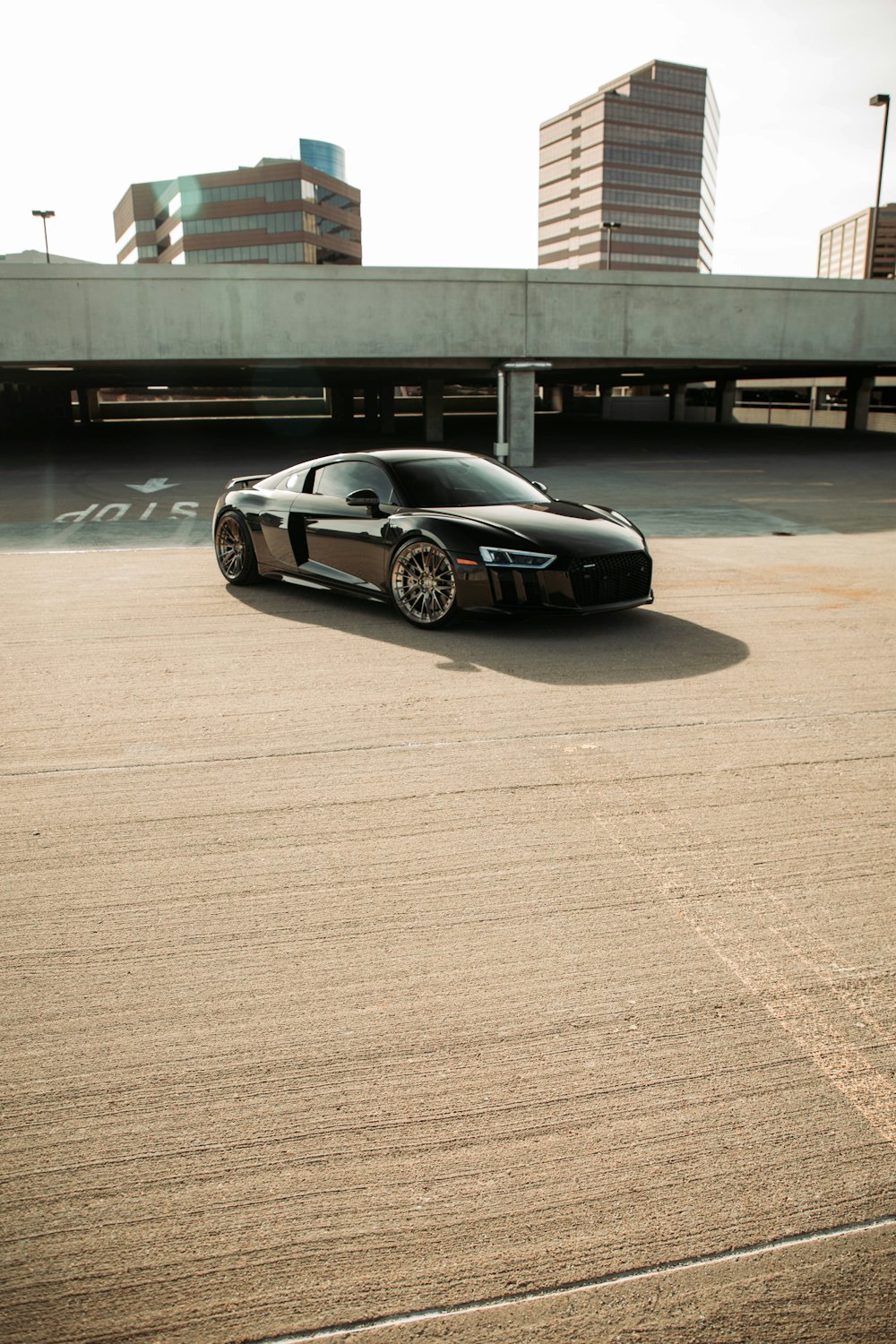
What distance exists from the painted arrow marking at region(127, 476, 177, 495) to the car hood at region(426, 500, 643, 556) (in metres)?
13.6

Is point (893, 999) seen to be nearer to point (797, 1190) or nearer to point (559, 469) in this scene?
point (797, 1190)

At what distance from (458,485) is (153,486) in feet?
47.4

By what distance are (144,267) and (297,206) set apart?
104642 millimetres

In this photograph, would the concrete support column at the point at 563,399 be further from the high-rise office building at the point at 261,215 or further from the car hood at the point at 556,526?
the car hood at the point at 556,526

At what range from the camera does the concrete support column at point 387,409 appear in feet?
127

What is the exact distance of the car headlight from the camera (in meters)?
7.51

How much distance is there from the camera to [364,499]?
834 centimetres

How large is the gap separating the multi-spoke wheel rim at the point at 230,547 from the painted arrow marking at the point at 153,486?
10921mm

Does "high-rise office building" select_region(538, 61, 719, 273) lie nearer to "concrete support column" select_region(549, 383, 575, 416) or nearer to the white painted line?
"concrete support column" select_region(549, 383, 575, 416)

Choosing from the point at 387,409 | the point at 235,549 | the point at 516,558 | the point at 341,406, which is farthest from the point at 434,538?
the point at 341,406

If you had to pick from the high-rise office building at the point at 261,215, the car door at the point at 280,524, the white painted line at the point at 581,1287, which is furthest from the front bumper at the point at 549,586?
the high-rise office building at the point at 261,215

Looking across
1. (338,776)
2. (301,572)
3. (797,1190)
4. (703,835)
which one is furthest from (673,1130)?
(301,572)

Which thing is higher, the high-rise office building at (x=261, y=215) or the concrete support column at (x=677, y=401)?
the high-rise office building at (x=261, y=215)

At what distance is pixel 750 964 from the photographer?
11.0 feet
